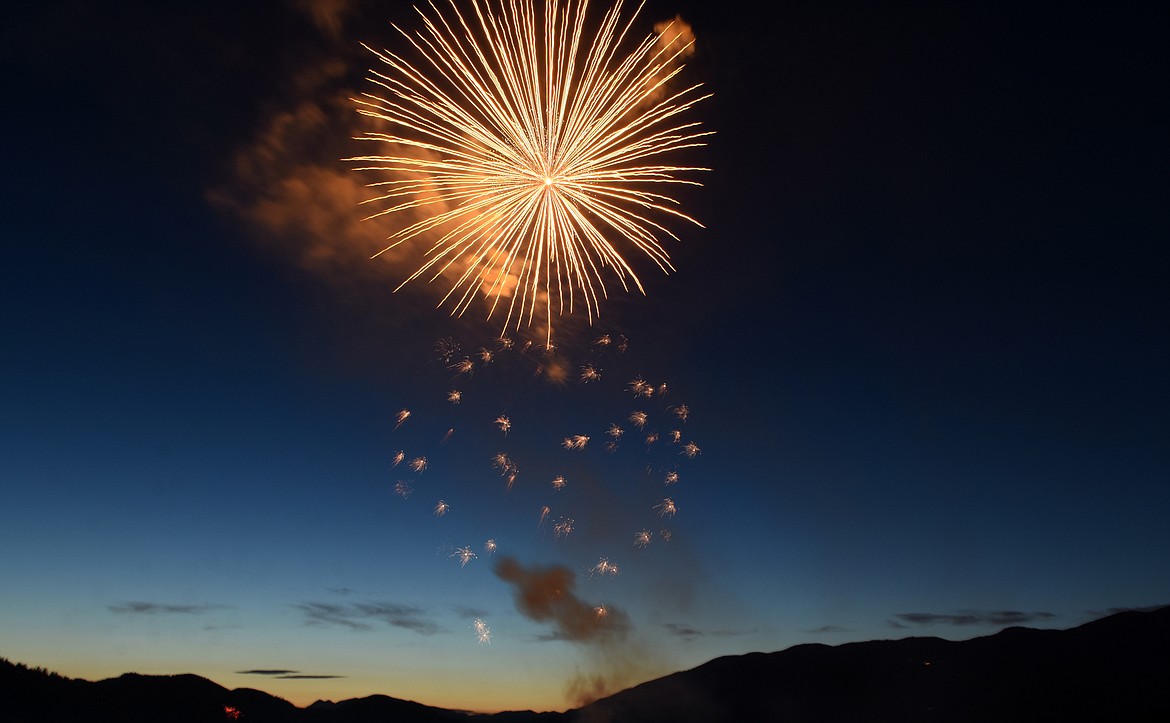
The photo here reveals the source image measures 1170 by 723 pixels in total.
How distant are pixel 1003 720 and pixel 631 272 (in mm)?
222299

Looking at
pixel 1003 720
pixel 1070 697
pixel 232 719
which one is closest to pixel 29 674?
pixel 232 719

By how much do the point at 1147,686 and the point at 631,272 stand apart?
22407 cm

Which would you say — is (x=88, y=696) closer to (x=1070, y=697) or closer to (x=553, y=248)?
(x=553, y=248)

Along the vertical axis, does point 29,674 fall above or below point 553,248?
below

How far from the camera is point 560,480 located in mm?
43219

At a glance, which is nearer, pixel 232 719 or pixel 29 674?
pixel 29 674

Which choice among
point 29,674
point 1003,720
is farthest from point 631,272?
point 1003,720

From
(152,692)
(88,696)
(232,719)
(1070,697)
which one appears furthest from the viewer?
(1070,697)

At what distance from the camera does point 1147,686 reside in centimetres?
18438

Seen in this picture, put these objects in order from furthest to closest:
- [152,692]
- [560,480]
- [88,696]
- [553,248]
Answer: [152,692] → [88,696] → [560,480] → [553,248]

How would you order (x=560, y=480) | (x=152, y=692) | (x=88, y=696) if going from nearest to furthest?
(x=560, y=480), (x=88, y=696), (x=152, y=692)

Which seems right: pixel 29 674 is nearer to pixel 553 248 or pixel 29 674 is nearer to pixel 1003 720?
pixel 553 248

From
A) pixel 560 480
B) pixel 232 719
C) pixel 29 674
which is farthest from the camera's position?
pixel 232 719

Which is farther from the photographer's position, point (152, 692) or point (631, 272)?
point (152, 692)
